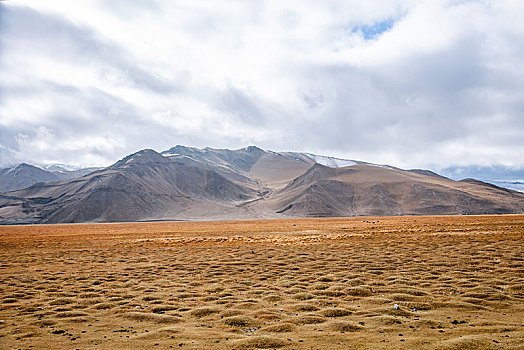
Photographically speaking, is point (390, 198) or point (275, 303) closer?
point (275, 303)

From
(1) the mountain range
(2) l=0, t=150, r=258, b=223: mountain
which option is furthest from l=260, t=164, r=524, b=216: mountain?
(2) l=0, t=150, r=258, b=223: mountain

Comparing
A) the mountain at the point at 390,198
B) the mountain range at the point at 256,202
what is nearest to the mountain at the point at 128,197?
the mountain range at the point at 256,202

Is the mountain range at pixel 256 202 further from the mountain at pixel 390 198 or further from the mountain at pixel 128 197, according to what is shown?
the mountain at pixel 128 197

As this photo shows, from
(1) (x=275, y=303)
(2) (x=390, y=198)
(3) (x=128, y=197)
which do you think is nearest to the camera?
(1) (x=275, y=303)

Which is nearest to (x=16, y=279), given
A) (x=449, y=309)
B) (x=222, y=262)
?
(x=222, y=262)

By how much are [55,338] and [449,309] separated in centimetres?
778

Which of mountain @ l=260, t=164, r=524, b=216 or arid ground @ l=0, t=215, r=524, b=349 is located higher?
mountain @ l=260, t=164, r=524, b=216

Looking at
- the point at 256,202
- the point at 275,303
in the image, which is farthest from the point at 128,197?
the point at 275,303

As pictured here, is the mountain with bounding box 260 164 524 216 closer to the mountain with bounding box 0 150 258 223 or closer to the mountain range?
the mountain range

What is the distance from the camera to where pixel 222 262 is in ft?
49.6

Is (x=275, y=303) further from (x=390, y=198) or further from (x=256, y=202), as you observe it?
(x=256, y=202)

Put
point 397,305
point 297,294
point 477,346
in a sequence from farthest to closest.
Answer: point 297,294
point 397,305
point 477,346

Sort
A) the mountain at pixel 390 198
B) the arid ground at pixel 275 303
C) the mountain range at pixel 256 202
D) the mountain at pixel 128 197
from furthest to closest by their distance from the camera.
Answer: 1. the mountain at pixel 128 197
2. the mountain range at pixel 256 202
3. the mountain at pixel 390 198
4. the arid ground at pixel 275 303

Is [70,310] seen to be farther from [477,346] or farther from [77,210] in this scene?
[77,210]
